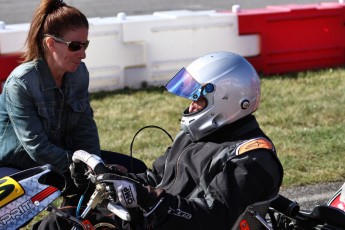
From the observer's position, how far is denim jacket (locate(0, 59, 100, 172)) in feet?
14.4

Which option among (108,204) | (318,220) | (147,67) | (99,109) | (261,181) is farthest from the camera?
A: (147,67)

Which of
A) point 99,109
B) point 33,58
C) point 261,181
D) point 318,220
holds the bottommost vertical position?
point 99,109

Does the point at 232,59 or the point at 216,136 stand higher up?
the point at 232,59

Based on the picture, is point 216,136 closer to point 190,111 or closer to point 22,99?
point 190,111

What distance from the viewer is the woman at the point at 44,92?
14.4ft

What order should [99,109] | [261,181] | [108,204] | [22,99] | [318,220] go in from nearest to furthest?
1. [108,204]
2. [261,181]
3. [318,220]
4. [22,99]
5. [99,109]

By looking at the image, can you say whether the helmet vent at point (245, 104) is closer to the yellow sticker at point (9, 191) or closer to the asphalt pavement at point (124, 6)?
the yellow sticker at point (9, 191)

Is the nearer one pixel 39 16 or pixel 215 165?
pixel 215 165

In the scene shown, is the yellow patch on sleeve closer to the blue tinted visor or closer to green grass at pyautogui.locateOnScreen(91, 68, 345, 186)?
the blue tinted visor

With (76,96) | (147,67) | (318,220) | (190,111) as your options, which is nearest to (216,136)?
(190,111)

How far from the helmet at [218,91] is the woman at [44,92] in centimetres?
93

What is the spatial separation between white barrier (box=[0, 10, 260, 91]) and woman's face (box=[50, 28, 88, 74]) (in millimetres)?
3722

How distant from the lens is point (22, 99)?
14.4ft

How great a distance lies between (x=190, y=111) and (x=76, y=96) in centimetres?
100
